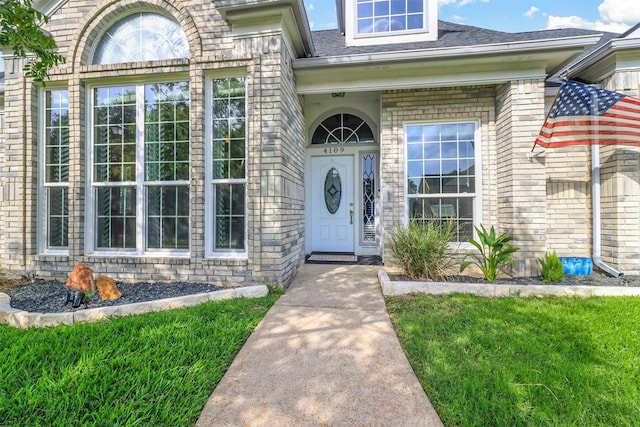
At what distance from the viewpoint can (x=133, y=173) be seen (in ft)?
14.4

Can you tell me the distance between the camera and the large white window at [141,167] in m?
4.29

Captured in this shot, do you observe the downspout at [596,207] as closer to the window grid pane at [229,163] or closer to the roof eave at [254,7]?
the roof eave at [254,7]

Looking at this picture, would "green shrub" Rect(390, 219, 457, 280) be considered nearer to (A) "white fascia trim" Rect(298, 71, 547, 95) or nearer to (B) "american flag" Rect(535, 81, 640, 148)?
(B) "american flag" Rect(535, 81, 640, 148)

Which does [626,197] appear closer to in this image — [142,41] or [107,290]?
[107,290]

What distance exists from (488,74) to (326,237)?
412cm

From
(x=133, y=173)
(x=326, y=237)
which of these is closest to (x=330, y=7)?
(x=326, y=237)

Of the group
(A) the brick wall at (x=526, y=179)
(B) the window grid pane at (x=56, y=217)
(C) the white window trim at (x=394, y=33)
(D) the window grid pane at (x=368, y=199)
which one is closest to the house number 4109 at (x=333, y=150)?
(D) the window grid pane at (x=368, y=199)

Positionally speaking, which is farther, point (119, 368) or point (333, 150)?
point (333, 150)

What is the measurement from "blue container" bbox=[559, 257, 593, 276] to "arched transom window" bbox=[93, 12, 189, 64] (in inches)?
262

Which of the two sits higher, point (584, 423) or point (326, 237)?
point (326, 237)

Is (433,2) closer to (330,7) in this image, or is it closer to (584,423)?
(330,7)

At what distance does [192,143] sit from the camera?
13.3ft

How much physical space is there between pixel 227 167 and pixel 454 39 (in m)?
4.91

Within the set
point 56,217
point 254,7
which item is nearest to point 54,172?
point 56,217
